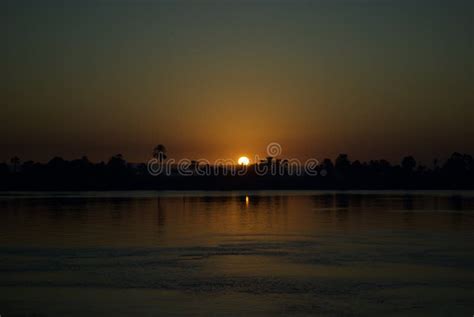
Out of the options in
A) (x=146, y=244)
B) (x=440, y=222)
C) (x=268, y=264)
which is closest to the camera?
(x=268, y=264)

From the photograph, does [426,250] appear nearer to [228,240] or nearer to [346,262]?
[346,262]

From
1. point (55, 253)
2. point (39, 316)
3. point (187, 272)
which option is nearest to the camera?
point (39, 316)

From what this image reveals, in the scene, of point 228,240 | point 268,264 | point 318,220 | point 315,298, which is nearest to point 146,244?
point 228,240

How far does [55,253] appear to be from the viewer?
3023 cm

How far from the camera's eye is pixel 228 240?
1431 inches

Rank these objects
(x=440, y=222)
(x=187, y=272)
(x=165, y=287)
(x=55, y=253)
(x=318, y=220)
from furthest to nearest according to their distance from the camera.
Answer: (x=318, y=220) → (x=440, y=222) → (x=55, y=253) → (x=187, y=272) → (x=165, y=287)

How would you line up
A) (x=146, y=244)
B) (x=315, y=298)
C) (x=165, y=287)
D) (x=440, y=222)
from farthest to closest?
(x=440, y=222) < (x=146, y=244) < (x=165, y=287) < (x=315, y=298)

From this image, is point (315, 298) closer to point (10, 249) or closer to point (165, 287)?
point (165, 287)

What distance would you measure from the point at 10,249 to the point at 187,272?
11.1 m

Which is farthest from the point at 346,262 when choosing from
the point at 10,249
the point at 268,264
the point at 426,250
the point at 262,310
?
the point at 10,249

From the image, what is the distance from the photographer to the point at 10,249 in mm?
31641

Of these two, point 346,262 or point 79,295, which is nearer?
point 79,295

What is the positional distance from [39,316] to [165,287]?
499cm

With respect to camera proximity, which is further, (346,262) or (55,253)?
(55,253)
